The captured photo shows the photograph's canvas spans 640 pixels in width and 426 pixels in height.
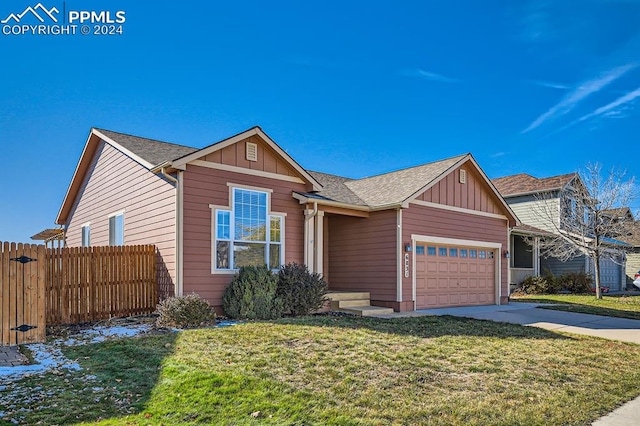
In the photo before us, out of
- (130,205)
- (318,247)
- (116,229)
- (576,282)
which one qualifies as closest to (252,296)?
(318,247)

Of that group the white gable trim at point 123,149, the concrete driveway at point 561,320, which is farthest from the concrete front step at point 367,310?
the white gable trim at point 123,149

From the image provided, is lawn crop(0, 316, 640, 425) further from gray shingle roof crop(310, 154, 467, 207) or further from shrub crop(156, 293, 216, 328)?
gray shingle roof crop(310, 154, 467, 207)

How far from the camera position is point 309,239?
13.4 metres

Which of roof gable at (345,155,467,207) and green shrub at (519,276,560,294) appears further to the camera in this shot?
green shrub at (519,276,560,294)

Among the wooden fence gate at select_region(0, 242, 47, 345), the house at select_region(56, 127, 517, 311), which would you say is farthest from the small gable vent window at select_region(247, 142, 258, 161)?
the wooden fence gate at select_region(0, 242, 47, 345)

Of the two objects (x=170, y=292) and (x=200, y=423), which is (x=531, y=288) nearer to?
(x=170, y=292)

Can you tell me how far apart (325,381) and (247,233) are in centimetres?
684

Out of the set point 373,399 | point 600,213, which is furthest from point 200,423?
point 600,213

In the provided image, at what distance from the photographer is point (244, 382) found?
564 centimetres

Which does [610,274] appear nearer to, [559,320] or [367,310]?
[559,320]

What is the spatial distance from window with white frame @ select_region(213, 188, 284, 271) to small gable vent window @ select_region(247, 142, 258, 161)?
2.84 ft

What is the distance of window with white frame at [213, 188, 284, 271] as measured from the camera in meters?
11.7

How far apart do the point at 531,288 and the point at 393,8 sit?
16352mm

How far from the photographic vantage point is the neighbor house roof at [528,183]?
26.3 meters
